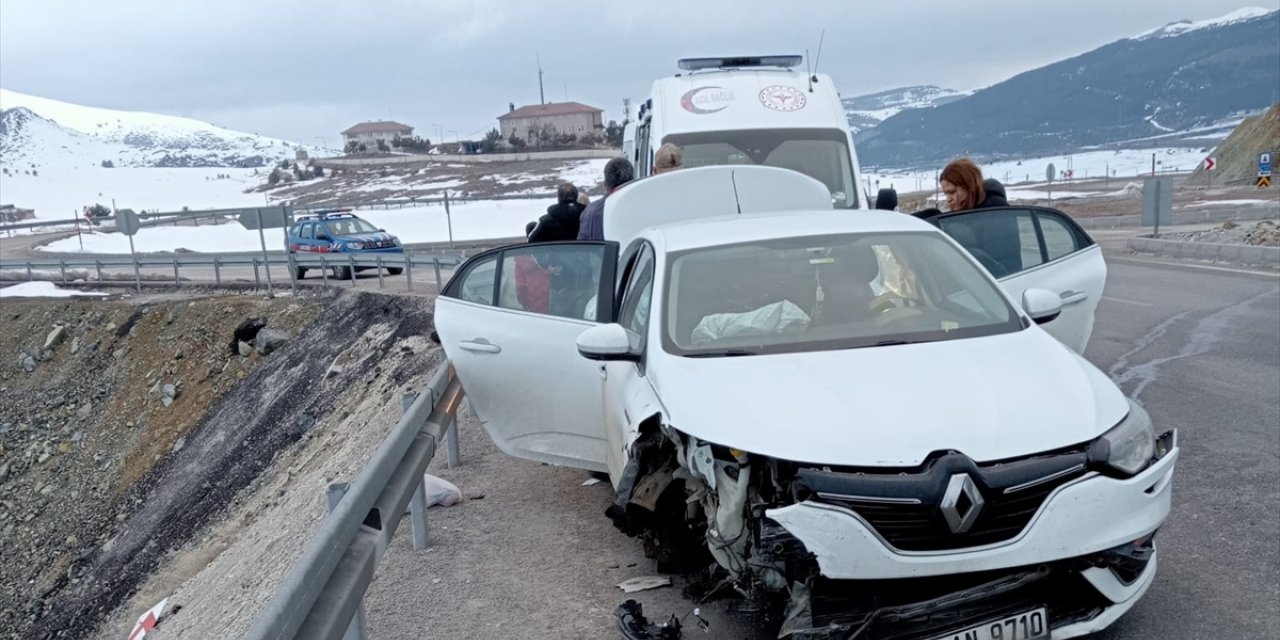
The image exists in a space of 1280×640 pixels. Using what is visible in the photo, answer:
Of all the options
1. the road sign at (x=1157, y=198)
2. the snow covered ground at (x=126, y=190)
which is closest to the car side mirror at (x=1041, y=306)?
the road sign at (x=1157, y=198)

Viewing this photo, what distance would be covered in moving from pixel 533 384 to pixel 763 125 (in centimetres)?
607

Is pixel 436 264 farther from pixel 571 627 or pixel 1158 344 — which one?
pixel 571 627

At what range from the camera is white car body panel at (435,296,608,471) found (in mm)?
6074

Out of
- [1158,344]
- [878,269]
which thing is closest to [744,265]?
[878,269]

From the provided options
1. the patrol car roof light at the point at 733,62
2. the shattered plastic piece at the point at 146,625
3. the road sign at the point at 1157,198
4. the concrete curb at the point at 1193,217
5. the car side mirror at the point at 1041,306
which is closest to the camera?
the car side mirror at the point at 1041,306

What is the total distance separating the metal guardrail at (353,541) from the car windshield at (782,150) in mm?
6056

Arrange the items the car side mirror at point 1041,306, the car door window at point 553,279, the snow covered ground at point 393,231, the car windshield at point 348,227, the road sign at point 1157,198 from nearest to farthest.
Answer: the car side mirror at point 1041,306 → the car door window at point 553,279 → the road sign at point 1157,198 → the car windshield at point 348,227 → the snow covered ground at point 393,231

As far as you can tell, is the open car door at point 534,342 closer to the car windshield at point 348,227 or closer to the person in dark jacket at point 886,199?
the person in dark jacket at point 886,199

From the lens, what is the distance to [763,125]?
1141 cm

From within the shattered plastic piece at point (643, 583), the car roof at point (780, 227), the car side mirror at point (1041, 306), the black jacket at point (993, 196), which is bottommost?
the shattered plastic piece at point (643, 583)

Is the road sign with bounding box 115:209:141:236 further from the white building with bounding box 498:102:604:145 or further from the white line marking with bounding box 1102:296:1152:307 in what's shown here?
the white building with bounding box 498:102:604:145

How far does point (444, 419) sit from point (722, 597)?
92.0 inches

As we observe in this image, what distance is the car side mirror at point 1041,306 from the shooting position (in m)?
5.25

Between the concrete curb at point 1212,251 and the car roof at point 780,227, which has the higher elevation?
the car roof at point 780,227
